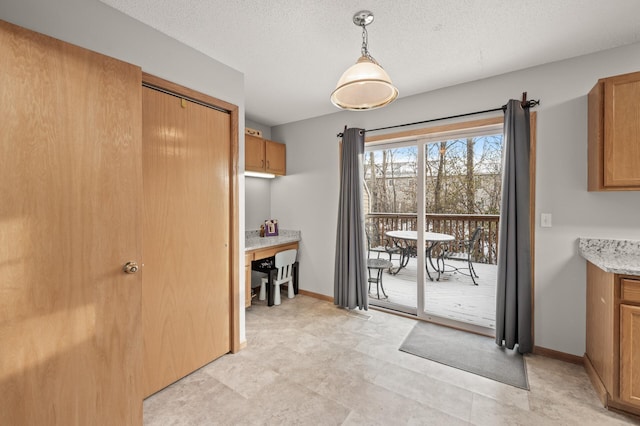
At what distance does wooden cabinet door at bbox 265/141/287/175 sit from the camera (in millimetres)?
3811

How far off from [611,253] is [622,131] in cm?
93

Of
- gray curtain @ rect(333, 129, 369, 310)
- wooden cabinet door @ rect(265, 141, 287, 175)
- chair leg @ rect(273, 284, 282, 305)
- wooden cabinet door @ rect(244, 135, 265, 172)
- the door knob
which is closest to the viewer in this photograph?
the door knob

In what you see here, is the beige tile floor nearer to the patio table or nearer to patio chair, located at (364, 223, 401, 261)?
the patio table

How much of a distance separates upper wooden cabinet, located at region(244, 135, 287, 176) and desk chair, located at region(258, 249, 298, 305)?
118cm

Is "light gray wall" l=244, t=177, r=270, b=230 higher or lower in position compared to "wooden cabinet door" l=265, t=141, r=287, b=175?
lower

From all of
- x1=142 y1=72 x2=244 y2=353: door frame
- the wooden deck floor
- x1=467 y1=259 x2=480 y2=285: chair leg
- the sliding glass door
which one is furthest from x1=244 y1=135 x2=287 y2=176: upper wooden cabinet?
x1=467 y1=259 x2=480 y2=285: chair leg

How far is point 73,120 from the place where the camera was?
4.42ft

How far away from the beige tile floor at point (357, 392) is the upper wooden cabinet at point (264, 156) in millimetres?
2108

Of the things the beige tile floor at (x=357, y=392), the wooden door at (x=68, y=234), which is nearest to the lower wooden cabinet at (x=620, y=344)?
the beige tile floor at (x=357, y=392)

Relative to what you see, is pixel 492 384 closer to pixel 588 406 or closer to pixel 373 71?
pixel 588 406

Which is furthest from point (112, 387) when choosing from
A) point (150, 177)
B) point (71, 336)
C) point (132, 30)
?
point (132, 30)

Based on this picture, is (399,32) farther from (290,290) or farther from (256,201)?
(290,290)

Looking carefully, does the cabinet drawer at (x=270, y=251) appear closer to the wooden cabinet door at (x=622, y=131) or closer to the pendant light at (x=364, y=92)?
the pendant light at (x=364, y=92)

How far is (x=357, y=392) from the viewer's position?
6.36 ft
